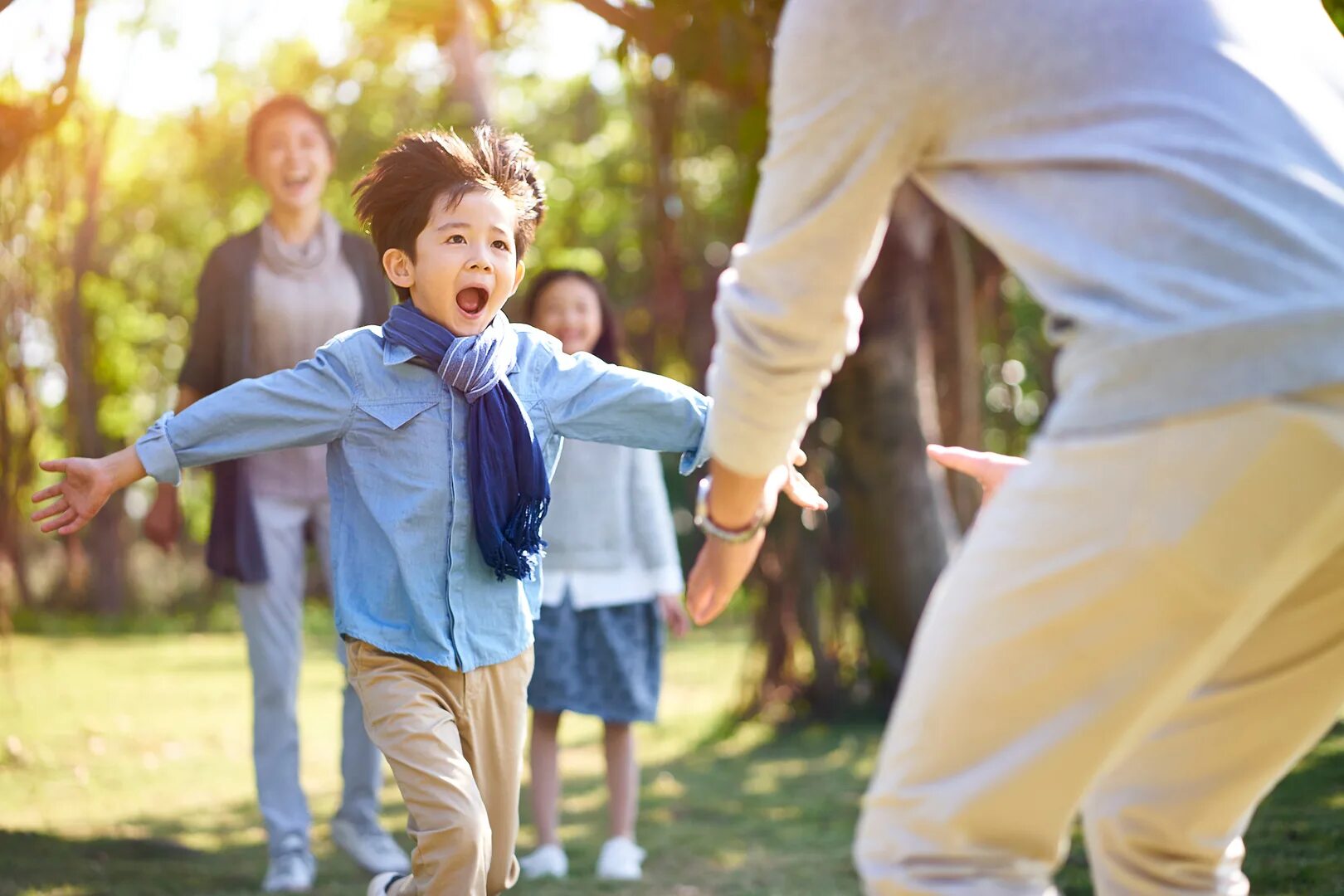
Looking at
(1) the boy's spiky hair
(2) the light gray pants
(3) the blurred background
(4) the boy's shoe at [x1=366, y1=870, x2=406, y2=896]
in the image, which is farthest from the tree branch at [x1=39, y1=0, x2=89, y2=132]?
(4) the boy's shoe at [x1=366, y1=870, x2=406, y2=896]

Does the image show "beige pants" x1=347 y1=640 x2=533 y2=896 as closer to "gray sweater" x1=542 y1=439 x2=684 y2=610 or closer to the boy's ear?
the boy's ear

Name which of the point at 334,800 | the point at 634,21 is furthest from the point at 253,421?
the point at 334,800

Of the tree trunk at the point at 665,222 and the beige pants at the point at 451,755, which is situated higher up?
the tree trunk at the point at 665,222

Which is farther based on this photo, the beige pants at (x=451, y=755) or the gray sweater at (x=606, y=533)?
the gray sweater at (x=606, y=533)

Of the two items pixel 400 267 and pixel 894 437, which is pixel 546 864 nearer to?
pixel 400 267

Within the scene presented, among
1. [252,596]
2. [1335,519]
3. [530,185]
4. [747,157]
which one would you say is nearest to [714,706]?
[747,157]

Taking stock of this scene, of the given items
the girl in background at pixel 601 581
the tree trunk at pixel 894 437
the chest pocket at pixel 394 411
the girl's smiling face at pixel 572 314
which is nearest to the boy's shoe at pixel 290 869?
the girl in background at pixel 601 581

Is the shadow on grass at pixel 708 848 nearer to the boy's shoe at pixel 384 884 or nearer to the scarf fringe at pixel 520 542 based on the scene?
the boy's shoe at pixel 384 884

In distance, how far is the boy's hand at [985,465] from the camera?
7.57 feet

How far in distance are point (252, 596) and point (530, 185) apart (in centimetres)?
185

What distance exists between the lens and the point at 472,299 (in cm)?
309

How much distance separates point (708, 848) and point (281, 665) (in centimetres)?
147

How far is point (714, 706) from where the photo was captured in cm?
887

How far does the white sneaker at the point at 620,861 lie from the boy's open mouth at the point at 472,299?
2002 mm
